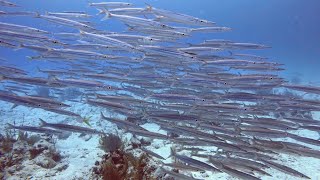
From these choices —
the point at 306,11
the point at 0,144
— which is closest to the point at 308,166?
the point at 0,144

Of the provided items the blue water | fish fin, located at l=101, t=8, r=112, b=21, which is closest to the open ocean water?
fish fin, located at l=101, t=8, r=112, b=21

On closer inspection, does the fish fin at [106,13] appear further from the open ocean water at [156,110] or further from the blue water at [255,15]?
the blue water at [255,15]

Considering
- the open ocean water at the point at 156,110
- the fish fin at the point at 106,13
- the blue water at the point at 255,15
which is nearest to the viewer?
the open ocean water at the point at 156,110

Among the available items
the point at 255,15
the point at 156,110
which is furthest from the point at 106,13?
the point at 255,15

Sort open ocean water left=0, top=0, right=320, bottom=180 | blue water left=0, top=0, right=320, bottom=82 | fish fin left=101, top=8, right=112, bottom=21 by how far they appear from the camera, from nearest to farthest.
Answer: open ocean water left=0, top=0, right=320, bottom=180 < fish fin left=101, top=8, right=112, bottom=21 < blue water left=0, top=0, right=320, bottom=82

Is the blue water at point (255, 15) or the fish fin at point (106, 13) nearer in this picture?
the fish fin at point (106, 13)

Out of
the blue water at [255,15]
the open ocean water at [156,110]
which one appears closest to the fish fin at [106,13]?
the open ocean water at [156,110]

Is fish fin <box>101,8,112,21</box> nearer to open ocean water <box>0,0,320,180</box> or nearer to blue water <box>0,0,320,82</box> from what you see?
open ocean water <box>0,0,320,180</box>

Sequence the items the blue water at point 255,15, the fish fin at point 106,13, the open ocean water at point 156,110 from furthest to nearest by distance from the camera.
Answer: the blue water at point 255,15 → the fish fin at point 106,13 → the open ocean water at point 156,110

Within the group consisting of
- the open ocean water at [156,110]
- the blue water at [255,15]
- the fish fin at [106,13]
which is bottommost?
the open ocean water at [156,110]

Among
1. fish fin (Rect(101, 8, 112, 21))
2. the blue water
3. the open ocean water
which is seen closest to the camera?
the open ocean water

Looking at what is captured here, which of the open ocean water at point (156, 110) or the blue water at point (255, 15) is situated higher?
the blue water at point (255, 15)

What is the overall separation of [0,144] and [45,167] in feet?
5.11

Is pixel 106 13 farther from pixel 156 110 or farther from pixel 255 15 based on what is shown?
pixel 255 15
